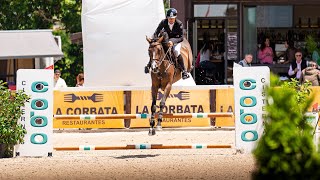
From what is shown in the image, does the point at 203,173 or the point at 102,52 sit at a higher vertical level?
the point at 102,52

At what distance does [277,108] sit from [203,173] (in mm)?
7701

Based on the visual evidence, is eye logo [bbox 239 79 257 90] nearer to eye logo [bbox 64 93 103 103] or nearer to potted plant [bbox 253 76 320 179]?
eye logo [bbox 64 93 103 103]

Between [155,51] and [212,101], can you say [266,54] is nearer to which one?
[212,101]

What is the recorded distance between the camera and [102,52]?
2641 cm

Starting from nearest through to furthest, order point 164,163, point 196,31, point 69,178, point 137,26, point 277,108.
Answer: point 277,108 → point 69,178 → point 164,163 → point 137,26 → point 196,31

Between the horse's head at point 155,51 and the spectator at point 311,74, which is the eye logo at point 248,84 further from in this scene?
the spectator at point 311,74

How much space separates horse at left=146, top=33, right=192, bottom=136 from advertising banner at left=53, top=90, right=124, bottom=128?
7.53ft

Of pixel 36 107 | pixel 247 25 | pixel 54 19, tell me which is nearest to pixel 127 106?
pixel 36 107

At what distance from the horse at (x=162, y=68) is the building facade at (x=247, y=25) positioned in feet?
36.7

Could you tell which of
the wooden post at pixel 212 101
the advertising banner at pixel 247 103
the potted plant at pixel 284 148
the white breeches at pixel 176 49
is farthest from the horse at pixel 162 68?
the potted plant at pixel 284 148

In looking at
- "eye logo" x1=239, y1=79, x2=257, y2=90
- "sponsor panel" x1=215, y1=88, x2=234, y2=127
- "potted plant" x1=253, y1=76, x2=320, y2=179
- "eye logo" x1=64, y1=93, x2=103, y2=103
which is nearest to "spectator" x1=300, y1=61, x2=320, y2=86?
"sponsor panel" x1=215, y1=88, x2=234, y2=127

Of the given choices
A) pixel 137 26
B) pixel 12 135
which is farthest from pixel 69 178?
pixel 137 26

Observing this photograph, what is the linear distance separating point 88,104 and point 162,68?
141 inches

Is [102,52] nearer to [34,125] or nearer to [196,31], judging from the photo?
[196,31]
